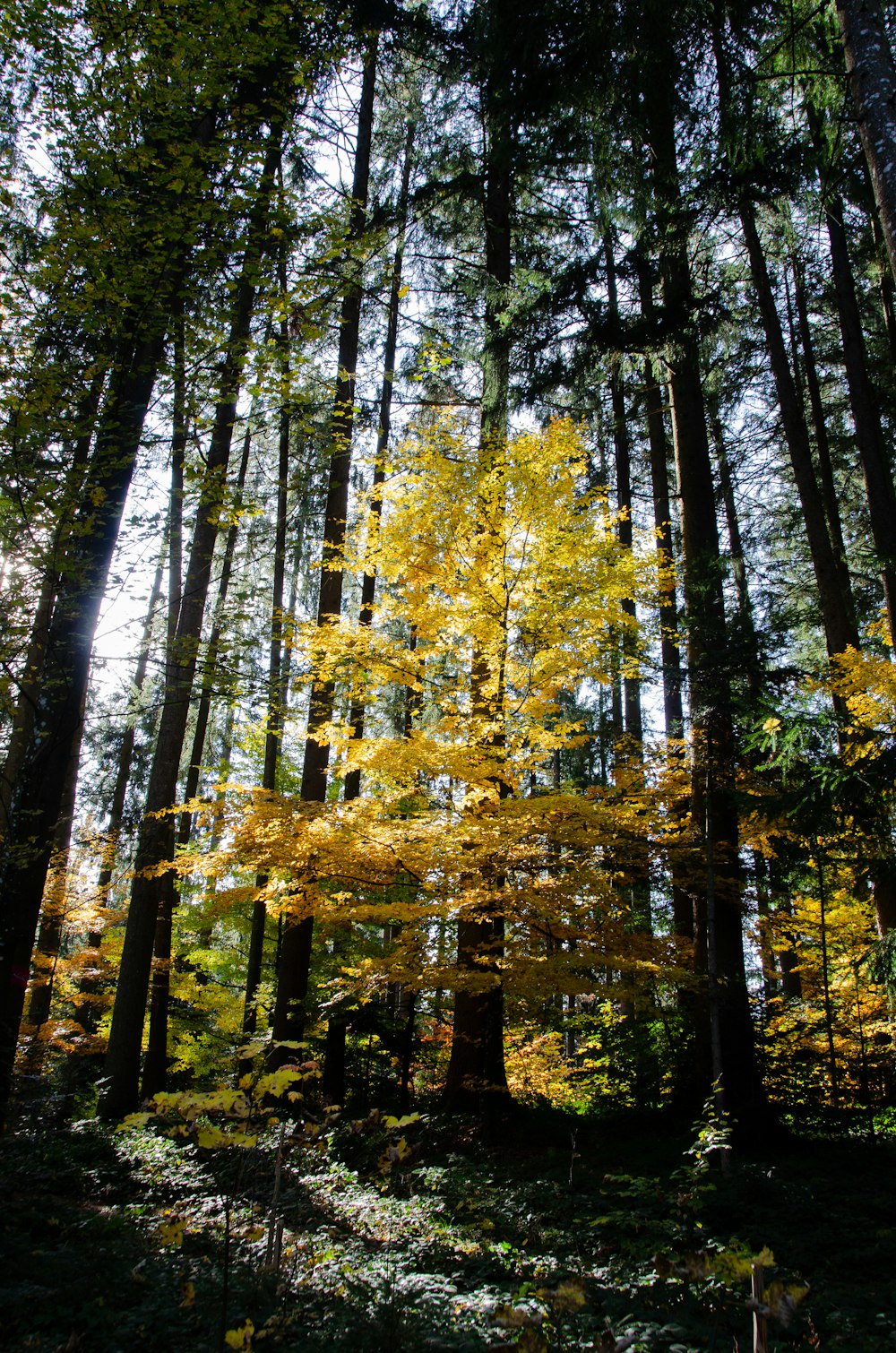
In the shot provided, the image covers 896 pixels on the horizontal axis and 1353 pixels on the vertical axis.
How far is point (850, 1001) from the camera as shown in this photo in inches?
381

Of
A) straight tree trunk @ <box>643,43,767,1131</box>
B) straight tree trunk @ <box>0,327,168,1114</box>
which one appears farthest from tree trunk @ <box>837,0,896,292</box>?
straight tree trunk @ <box>0,327,168,1114</box>

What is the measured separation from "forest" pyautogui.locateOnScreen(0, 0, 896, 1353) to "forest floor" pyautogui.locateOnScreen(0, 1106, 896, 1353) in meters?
0.04

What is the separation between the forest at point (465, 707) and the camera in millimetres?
4375

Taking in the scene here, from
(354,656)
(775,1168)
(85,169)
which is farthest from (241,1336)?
(85,169)

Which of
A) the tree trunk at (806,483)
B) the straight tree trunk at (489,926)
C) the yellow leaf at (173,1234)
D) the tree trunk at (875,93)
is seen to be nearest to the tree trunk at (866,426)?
the tree trunk at (806,483)

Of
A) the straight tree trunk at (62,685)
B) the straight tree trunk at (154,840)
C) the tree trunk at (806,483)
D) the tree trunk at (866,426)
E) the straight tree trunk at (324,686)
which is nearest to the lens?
the straight tree trunk at (62,685)

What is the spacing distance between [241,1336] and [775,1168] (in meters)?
4.69

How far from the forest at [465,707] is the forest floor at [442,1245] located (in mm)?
41

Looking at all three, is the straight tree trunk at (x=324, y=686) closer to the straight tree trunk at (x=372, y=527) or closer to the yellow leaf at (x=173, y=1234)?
the straight tree trunk at (x=372, y=527)

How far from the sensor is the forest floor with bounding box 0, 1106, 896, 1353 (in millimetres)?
3096

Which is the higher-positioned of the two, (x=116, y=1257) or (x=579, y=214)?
(x=579, y=214)

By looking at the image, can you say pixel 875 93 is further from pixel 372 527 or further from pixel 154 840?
pixel 154 840

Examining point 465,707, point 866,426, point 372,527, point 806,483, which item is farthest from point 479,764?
point 866,426

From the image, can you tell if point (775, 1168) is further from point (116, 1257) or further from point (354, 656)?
point (354, 656)
